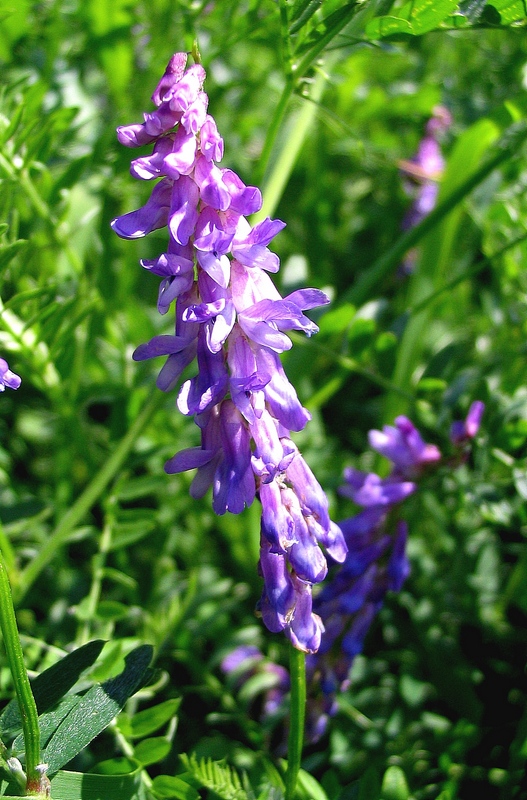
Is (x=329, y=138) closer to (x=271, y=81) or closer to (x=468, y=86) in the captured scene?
(x=271, y=81)

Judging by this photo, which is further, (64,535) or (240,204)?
(64,535)

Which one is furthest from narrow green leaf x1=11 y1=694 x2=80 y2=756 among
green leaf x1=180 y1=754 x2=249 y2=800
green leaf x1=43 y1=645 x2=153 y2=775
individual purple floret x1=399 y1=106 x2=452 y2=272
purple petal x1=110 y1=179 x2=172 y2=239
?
individual purple floret x1=399 y1=106 x2=452 y2=272

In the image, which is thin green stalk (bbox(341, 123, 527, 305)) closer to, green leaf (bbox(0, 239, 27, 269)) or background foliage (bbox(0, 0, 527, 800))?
background foliage (bbox(0, 0, 527, 800))

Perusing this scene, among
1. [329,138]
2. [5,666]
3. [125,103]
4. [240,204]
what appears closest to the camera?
[240,204]

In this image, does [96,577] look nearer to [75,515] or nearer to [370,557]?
[75,515]

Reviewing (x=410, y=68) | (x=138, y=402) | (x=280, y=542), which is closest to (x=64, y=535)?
(x=138, y=402)
